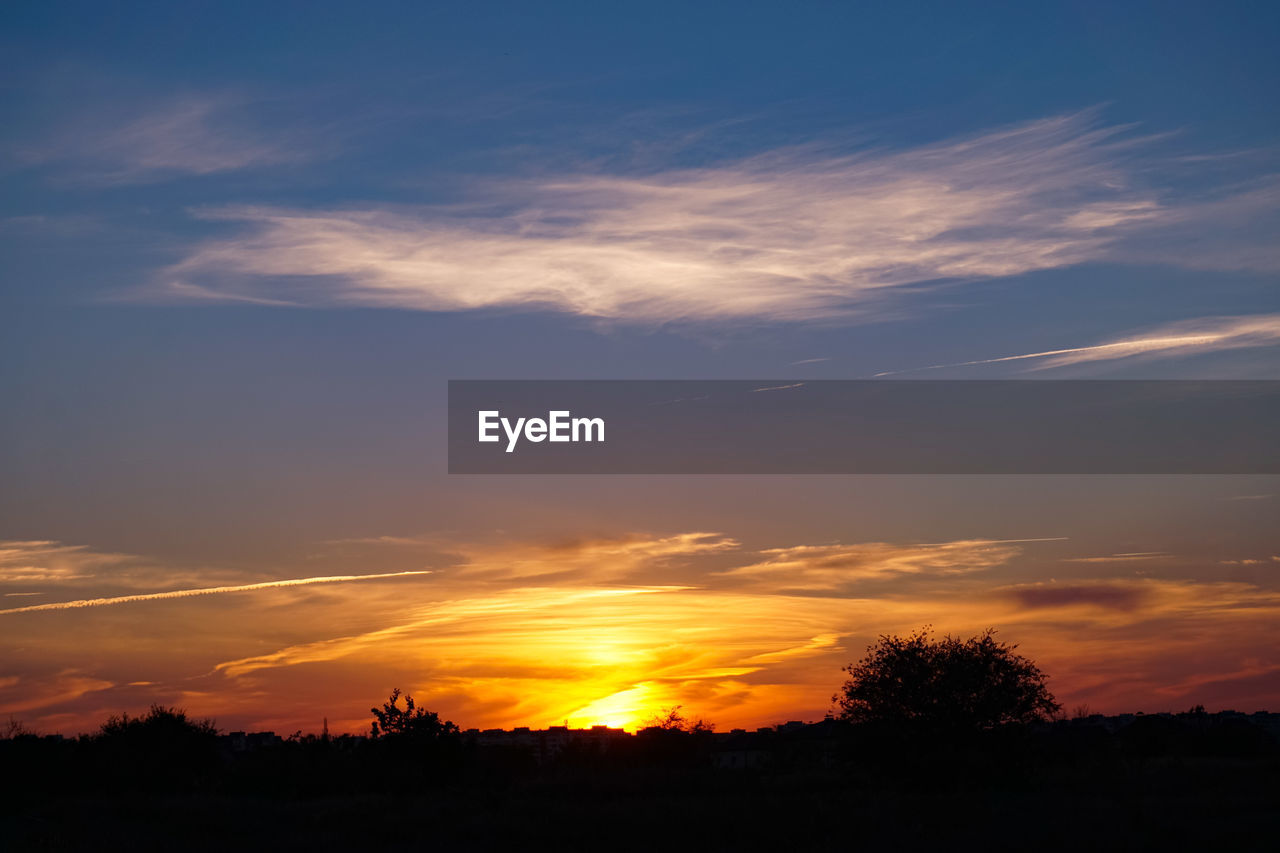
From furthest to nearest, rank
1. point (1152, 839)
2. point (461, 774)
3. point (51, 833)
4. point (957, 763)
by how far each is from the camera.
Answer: point (461, 774), point (957, 763), point (51, 833), point (1152, 839)

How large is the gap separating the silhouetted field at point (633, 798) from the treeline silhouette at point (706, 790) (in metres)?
0.10

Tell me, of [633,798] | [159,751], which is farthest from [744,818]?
[159,751]

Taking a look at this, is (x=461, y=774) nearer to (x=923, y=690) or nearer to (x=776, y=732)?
(x=923, y=690)

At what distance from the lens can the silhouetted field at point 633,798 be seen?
32.4 metres

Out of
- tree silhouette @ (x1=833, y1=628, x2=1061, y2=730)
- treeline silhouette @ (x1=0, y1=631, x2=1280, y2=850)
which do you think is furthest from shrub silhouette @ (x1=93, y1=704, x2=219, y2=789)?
tree silhouette @ (x1=833, y1=628, x2=1061, y2=730)

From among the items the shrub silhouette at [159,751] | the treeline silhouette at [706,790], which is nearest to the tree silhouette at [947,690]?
A: the treeline silhouette at [706,790]

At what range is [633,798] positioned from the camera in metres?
45.4

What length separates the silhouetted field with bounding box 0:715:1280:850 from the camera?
32.4 m

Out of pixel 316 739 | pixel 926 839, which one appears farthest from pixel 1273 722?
pixel 926 839

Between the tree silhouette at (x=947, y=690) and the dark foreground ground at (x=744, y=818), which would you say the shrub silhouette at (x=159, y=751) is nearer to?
the dark foreground ground at (x=744, y=818)

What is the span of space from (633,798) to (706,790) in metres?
3.88

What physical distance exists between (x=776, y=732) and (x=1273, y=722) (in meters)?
51.9

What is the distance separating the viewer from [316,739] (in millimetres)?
68000

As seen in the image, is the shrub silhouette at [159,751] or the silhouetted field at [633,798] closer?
the silhouetted field at [633,798]
